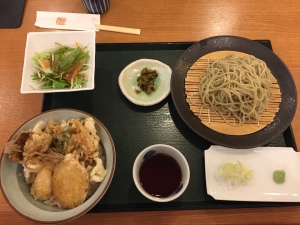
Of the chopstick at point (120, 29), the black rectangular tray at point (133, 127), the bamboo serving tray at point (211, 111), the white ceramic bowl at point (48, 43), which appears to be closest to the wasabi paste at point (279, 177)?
the black rectangular tray at point (133, 127)

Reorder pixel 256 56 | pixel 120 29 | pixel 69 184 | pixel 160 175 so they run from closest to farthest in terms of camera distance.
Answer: pixel 69 184 → pixel 160 175 → pixel 256 56 → pixel 120 29

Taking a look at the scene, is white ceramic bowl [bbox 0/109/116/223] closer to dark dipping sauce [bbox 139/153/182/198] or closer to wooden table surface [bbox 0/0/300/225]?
dark dipping sauce [bbox 139/153/182/198]

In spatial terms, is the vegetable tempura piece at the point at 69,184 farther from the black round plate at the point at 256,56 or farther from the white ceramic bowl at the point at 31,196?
the black round plate at the point at 256,56

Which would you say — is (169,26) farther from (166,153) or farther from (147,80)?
(166,153)

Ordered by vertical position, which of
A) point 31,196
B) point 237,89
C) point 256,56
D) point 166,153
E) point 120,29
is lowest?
point 31,196

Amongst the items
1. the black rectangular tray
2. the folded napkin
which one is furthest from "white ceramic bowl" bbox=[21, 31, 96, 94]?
the folded napkin

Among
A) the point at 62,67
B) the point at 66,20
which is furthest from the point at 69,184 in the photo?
the point at 66,20

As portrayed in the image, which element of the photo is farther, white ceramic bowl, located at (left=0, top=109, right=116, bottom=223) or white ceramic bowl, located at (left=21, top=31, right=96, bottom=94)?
white ceramic bowl, located at (left=21, top=31, right=96, bottom=94)
